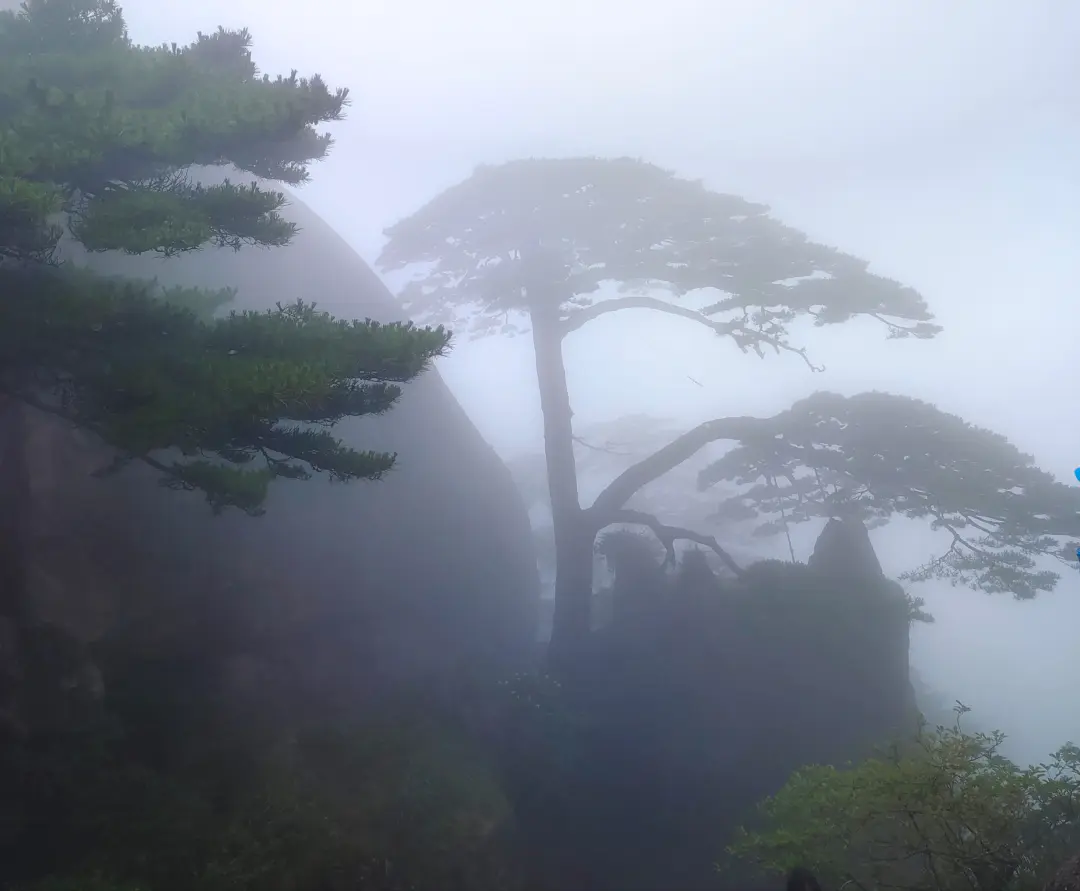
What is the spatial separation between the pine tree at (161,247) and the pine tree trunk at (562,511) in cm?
747

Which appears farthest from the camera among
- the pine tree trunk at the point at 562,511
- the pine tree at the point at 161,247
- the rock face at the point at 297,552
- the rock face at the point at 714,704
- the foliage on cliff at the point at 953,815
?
the pine tree trunk at the point at 562,511

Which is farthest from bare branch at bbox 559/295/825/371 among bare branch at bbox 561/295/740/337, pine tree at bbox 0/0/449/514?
pine tree at bbox 0/0/449/514

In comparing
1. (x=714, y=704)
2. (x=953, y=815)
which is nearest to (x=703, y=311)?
(x=714, y=704)

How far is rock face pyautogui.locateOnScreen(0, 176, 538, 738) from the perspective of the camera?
326 inches

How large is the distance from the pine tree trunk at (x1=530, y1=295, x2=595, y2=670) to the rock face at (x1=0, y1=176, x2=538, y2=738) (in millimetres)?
1520

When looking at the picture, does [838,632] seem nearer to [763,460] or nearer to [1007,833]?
[763,460]

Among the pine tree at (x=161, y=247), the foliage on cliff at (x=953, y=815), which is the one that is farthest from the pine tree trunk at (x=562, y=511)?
the pine tree at (x=161, y=247)

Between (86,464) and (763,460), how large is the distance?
11230 millimetres

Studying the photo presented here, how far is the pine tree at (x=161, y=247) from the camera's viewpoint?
5211 millimetres

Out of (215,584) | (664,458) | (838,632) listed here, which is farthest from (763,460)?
(215,584)

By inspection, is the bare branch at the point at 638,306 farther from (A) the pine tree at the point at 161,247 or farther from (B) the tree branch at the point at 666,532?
(A) the pine tree at the point at 161,247

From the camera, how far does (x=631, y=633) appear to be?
43.2ft

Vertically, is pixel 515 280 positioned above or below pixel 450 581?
above

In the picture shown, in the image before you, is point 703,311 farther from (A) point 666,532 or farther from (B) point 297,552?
(B) point 297,552
